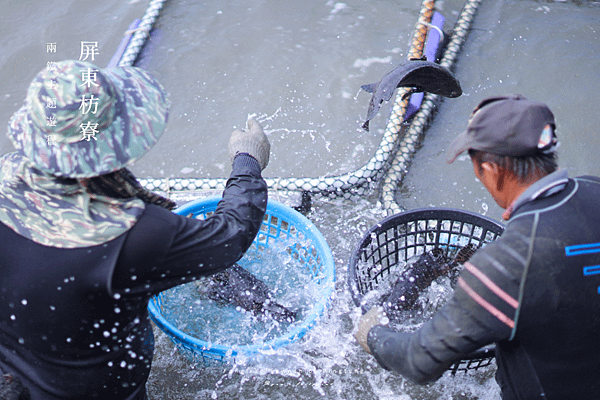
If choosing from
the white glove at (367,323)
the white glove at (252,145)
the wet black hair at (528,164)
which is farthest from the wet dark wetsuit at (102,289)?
the wet black hair at (528,164)

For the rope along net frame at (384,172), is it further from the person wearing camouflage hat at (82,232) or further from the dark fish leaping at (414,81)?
the person wearing camouflage hat at (82,232)

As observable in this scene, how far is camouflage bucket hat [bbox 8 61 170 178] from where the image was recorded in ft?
4.77

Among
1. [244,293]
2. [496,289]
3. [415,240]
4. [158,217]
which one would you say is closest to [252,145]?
[158,217]

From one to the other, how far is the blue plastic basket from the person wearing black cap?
62 cm

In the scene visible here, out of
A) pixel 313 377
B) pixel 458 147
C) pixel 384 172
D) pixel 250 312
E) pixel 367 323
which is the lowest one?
pixel 313 377

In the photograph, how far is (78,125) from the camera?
146 centimetres

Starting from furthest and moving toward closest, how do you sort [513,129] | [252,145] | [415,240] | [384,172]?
[384,172] < [415,240] < [252,145] < [513,129]

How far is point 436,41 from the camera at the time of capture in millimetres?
4176

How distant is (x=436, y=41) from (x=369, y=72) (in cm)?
62

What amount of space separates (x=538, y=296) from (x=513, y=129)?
52 centimetres

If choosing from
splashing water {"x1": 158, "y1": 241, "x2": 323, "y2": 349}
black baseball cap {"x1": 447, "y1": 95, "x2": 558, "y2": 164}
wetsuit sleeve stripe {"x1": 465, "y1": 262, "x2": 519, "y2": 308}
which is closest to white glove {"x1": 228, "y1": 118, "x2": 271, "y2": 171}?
splashing water {"x1": 158, "y1": 241, "x2": 323, "y2": 349}

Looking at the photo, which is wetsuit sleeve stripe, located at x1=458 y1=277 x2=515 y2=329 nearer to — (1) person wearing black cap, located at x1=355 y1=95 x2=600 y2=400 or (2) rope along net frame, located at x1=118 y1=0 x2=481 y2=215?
(1) person wearing black cap, located at x1=355 y1=95 x2=600 y2=400

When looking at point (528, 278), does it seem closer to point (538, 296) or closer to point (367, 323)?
point (538, 296)

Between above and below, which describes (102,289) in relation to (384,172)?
above
